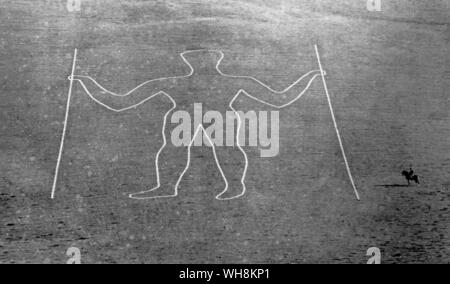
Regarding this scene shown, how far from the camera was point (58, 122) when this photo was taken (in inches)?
210

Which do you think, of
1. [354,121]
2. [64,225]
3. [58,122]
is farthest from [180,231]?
[354,121]

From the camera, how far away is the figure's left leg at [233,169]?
15.7 feet

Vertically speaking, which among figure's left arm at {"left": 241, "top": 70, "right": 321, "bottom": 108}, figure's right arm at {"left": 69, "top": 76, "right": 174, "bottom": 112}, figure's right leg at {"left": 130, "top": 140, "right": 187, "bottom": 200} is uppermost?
figure's left arm at {"left": 241, "top": 70, "right": 321, "bottom": 108}

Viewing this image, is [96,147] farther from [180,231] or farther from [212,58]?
[212,58]

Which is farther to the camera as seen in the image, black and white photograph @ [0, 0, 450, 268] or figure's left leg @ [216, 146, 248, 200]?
figure's left leg @ [216, 146, 248, 200]

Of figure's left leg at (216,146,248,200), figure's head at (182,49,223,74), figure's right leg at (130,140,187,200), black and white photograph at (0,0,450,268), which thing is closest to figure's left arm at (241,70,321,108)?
black and white photograph at (0,0,450,268)

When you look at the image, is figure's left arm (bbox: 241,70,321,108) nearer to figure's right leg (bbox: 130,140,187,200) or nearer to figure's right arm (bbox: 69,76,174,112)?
figure's right arm (bbox: 69,76,174,112)

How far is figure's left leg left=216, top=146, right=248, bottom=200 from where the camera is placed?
189 inches

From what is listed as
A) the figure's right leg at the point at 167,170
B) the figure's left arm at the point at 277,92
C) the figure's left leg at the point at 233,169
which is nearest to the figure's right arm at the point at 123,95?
the figure's right leg at the point at 167,170

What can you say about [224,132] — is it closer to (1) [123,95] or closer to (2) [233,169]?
(2) [233,169]

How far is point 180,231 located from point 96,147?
117 cm

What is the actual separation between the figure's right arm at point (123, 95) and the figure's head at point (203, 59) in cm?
36

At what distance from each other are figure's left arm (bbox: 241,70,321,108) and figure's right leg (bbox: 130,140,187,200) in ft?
3.08

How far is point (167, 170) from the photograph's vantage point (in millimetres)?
4953
